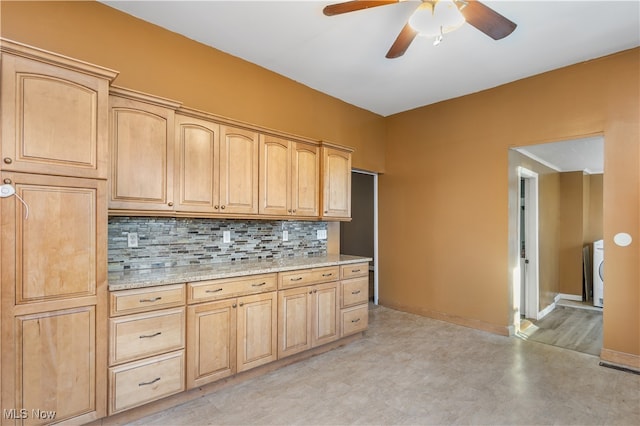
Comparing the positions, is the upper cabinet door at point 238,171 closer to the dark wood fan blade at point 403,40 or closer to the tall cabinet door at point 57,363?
the tall cabinet door at point 57,363

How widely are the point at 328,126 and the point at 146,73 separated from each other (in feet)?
7.25

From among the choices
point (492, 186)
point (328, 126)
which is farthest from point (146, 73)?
point (492, 186)

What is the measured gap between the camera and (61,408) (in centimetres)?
188

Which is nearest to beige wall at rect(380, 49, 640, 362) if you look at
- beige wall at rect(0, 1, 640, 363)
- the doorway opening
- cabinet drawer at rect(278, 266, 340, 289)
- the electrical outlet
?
beige wall at rect(0, 1, 640, 363)

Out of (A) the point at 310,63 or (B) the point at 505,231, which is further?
(B) the point at 505,231

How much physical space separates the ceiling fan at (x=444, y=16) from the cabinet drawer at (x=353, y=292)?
237cm

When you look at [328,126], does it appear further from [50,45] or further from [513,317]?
[513,317]

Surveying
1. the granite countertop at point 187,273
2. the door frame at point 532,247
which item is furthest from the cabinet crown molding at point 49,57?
the door frame at point 532,247

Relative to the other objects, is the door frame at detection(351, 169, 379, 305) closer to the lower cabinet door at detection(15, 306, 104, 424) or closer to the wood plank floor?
the wood plank floor

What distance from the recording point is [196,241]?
3020 millimetres

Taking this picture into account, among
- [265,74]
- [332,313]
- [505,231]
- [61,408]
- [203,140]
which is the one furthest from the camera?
[505,231]

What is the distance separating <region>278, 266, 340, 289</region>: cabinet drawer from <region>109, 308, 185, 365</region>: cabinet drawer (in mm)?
917

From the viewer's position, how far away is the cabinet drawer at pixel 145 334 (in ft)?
6.77

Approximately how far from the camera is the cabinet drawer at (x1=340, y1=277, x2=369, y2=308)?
3.51m
